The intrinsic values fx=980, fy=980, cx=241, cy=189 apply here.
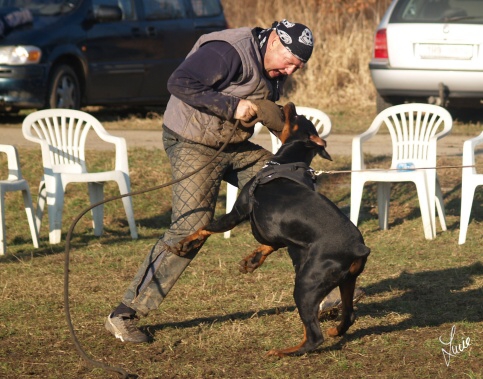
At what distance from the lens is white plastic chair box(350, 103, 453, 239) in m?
7.96

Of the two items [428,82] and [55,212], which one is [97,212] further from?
[428,82]

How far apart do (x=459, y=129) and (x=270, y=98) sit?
764cm

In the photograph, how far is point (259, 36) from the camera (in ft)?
16.6

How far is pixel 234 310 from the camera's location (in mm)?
5848

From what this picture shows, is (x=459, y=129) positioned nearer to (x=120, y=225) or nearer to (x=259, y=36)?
(x=120, y=225)

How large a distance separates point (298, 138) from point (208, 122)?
1.63 feet

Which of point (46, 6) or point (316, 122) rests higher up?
point (46, 6)

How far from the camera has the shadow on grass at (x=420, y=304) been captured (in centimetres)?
552

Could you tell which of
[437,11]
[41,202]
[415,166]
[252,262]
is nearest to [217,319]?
[252,262]

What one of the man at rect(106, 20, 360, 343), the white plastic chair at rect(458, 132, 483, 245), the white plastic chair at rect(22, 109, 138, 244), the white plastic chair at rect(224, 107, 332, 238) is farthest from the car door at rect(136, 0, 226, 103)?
the man at rect(106, 20, 360, 343)

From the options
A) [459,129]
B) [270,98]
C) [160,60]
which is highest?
[270,98]

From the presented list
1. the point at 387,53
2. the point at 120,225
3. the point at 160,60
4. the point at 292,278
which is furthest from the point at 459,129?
the point at 292,278

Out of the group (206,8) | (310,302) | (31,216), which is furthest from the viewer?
(206,8)

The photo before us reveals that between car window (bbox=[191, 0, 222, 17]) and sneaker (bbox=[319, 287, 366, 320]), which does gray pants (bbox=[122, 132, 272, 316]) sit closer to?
sneaker (bbox=[319, 287, 366, 320])
